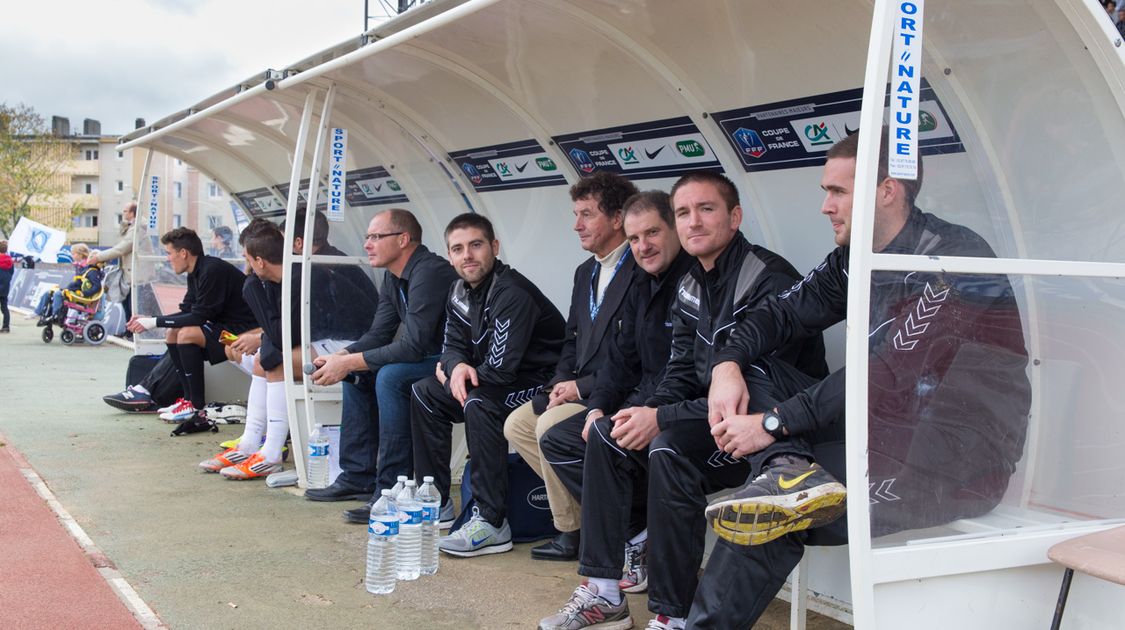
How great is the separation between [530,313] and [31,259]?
2118cm

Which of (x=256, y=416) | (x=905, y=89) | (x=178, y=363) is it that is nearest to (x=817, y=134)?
(x=905, y=89)

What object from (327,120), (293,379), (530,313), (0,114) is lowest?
(293,379)

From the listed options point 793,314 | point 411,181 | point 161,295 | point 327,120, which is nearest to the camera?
point 793,314

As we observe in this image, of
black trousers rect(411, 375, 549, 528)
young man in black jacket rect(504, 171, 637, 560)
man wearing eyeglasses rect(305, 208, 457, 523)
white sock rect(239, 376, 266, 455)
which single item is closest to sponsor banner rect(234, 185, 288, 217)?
white sock rect(239, 376, 266, 455)

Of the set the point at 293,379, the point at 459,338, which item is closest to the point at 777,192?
the point at 459,338

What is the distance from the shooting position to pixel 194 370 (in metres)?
7.93

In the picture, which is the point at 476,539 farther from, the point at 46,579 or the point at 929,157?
the point at 929,157

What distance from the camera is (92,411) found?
8.68 meters

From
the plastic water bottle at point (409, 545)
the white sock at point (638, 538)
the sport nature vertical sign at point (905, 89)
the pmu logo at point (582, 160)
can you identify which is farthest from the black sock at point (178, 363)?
the sport nature vertical sign at point (905, 89)

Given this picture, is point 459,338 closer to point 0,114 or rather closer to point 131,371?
point 131,371

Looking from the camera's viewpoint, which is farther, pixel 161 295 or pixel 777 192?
pixel 161 295

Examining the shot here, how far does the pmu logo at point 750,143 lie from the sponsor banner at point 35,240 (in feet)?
63.8

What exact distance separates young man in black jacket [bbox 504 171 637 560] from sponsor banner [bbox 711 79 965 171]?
0.60 metres

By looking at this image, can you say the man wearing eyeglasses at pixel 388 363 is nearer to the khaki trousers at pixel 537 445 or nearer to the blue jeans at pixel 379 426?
the blue jeans at pixel 379 426
